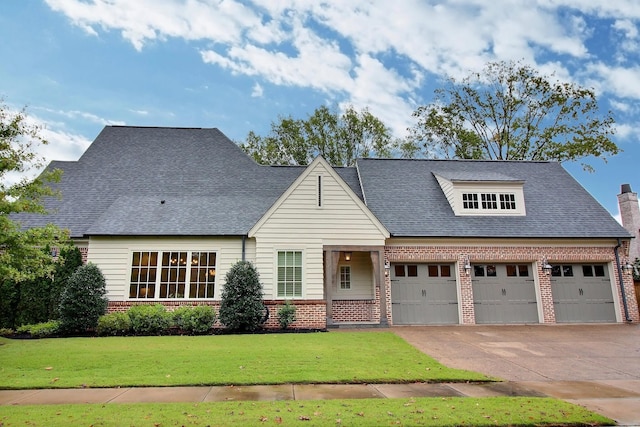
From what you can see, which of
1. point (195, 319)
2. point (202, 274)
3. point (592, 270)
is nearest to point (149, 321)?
point (195, 319)

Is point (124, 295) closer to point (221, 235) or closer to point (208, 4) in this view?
point (221, 235)

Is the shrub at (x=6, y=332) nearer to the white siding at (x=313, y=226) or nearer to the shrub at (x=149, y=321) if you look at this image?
the shrub at (x=149, y=321)

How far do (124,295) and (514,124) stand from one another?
3009 cm

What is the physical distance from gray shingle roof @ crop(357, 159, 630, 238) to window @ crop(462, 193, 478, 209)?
0.62 meters

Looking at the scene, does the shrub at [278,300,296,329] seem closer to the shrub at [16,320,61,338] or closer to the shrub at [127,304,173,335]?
the shrub at [127,304,173,335]

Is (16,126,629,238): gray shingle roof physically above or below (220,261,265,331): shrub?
above

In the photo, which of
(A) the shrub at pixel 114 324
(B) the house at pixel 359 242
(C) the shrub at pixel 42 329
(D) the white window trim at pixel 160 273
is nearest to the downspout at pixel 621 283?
(B) the house at pixel 359 242

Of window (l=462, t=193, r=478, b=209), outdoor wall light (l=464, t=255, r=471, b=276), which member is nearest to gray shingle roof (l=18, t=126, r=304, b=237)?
window (l=462, t=193, r=478, b=209)

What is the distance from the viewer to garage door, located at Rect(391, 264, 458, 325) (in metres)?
14.7

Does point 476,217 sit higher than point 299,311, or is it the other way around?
point 476,217

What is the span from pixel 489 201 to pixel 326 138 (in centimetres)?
1895

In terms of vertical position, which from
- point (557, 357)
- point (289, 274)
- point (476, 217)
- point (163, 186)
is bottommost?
point (557, 357)

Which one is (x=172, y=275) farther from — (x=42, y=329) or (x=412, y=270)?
(x=412, y=270)

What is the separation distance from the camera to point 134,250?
13852 millimetres
